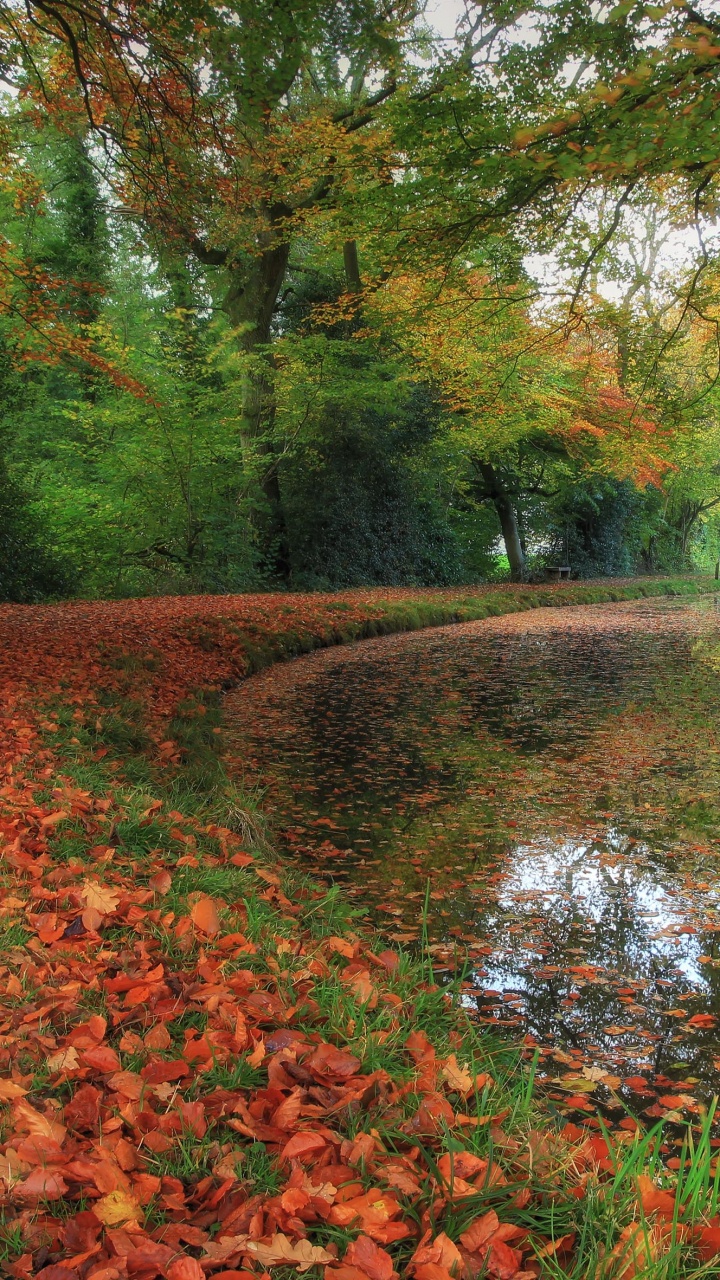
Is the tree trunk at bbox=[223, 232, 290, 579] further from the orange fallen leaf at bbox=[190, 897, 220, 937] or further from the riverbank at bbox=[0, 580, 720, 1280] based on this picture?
the orange fallen leaf at bbox=[190, 897, 220, 937]

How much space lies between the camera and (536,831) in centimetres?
451

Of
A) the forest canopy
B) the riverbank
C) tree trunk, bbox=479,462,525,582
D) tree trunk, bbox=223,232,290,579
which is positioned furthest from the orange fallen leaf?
tree trunk, bbox=479,462,525,582

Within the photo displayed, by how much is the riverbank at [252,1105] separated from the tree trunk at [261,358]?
13.0 meters

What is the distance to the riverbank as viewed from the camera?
143cm

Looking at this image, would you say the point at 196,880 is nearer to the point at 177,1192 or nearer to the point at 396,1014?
the point at 396,1014

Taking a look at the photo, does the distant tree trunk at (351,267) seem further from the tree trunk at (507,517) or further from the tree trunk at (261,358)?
the tree trunk at (507,517)

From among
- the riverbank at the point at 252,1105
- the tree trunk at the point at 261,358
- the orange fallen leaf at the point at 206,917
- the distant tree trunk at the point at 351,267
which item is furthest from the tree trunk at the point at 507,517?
the orange fallen leaf at the point at 206,917

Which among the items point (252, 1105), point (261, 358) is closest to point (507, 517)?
point (261, 358)

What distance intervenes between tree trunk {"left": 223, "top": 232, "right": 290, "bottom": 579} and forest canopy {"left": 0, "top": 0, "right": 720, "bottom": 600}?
0.20 ft

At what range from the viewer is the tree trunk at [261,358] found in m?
15.6

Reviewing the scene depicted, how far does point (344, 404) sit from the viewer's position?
16.4 m

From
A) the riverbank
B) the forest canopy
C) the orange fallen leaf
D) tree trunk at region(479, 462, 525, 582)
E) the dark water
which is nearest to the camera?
the riverbank

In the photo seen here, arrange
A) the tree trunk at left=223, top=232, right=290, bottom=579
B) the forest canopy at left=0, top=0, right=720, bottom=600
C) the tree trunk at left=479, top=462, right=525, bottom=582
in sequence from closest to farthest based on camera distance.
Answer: the forest canopy at left=0, top=0, right=720, bottom=600 → the tree trunk at left=223, top=232, right=290, bottom=579 → the tree trunk at left=479, top=462, right=525, bottom=582

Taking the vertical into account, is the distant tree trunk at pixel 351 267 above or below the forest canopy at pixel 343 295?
above
